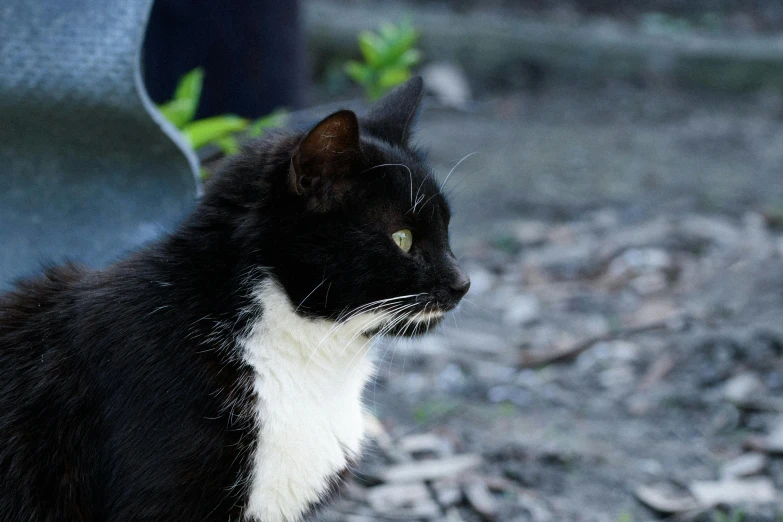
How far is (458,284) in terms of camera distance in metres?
2.11

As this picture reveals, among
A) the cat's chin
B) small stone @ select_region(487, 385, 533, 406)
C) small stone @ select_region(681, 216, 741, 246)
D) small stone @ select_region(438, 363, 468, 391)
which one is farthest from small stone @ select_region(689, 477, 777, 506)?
small stone @ select_region(681, 216, 741, 246)

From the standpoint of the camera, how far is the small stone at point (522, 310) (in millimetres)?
4277

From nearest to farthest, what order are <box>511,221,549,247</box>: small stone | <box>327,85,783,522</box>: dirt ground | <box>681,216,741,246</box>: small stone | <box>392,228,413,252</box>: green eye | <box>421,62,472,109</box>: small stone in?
<box>392,228,413,252</box>: green eye
<box>327,85,783,522</box>: dirt ground
<box>681,216,741,246</box>: small stone
<box>511,221,549,247</box>: small stone
<box>421,62,472,109</box>: small stone

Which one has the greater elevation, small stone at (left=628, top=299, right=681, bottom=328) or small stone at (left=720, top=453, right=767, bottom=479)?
small stone at (left=720, top=453, right=767, bottom=479)

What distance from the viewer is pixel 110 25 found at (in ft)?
8.88

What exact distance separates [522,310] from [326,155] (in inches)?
102

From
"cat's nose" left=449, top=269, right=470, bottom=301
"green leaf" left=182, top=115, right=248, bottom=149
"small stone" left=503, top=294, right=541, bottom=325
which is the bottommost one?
"small stone" left=503, top=294, right=541, bottom=325

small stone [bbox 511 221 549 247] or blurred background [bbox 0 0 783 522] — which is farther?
small stone [bbox 511 221 549 247]

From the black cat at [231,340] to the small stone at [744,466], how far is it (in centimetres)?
136

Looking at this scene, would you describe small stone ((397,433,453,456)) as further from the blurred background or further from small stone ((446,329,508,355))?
small stone ((446,329,508,355))

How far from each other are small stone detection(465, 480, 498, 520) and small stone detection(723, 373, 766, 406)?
1.10 m

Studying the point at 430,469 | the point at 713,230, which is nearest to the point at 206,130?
the point at 430,469

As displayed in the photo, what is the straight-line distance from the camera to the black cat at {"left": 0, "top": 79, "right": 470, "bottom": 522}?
185 cm

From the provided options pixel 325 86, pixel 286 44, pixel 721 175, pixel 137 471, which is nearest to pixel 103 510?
pixel 137 471
